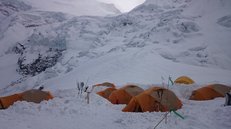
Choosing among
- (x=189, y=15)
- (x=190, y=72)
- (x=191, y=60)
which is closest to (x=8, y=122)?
(x=190, y=72)

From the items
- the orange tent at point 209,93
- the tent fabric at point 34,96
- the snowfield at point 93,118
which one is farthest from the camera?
the tent fabric at point 34,96

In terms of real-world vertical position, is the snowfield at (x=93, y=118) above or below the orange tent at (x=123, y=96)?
above

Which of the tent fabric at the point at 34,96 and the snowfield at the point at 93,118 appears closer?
the snowfield at the point at 93,118

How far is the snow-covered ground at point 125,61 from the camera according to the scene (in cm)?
862

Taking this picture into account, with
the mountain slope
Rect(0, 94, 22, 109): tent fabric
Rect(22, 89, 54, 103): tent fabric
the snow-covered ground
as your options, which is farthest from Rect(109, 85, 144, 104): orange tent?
the mountain slope

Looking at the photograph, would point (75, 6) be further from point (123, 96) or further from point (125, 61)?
point (123, 96)

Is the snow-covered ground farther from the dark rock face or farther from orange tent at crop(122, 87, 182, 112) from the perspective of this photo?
orange tent at crop(122, 87, 182, 112)

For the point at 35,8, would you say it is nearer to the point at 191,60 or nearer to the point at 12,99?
the point at 191,60

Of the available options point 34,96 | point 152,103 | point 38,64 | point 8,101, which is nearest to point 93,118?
point 152,103

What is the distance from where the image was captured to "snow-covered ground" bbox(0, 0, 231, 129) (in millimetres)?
8617

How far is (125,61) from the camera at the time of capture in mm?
38531

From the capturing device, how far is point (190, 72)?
33.2 meters

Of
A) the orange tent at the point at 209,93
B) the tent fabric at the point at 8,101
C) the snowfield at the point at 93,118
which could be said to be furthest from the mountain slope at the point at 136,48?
the snowfield at the point at 93,118

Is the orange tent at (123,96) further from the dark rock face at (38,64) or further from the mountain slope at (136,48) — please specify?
the dark rock face at (38,64)
